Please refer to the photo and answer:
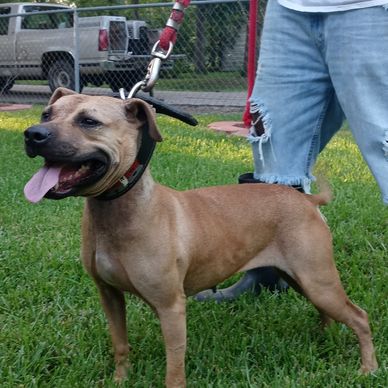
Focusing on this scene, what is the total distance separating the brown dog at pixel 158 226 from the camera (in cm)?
236

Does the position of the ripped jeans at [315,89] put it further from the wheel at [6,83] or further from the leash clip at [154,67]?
the wheel at [6,83]

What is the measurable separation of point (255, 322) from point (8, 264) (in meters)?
1.66

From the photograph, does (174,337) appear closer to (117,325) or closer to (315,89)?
(117,325)

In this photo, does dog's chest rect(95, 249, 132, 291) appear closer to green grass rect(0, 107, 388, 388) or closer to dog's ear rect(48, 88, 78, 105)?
green grass rect(0, 107, 388, 388)

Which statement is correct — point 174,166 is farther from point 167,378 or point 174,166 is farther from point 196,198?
point 167,378

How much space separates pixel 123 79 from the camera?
1334cm

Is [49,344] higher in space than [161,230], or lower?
lower

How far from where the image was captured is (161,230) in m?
2.63

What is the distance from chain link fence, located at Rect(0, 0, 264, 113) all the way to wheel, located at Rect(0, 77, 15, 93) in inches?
1.8

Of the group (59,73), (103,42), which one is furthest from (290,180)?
(59,73)

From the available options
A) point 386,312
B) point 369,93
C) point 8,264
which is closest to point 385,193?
point 369,93

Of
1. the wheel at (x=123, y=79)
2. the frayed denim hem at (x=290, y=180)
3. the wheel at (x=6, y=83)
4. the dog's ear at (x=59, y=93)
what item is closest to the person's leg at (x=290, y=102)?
the frayed denim hem at (x=290, y=180)

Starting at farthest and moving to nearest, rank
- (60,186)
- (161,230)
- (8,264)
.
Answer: (8,264) < (161,230) < (60,186)

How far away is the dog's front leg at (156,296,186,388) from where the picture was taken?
8.57ft
